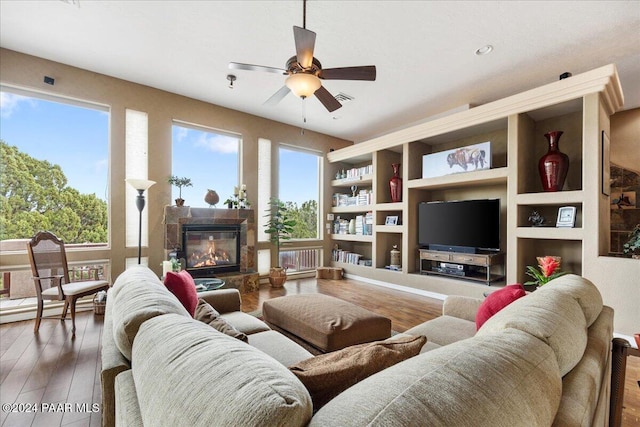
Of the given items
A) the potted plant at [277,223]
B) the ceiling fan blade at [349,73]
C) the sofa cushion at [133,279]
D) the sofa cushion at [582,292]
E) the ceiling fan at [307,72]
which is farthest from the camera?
the potted plant at [277,223]

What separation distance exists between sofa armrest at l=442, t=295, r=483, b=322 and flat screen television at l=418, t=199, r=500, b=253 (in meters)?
2.19

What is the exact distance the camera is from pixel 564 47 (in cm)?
299

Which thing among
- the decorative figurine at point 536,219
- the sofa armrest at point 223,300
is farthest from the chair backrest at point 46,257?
the decorative figurine at point 536,219

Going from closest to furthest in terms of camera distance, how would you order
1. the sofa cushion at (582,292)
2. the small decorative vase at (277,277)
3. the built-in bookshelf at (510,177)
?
1. the sofa cushion at (582,292)
2. the built-in bookshelf at (510,177)
3. the small decorative vase at (277,277)

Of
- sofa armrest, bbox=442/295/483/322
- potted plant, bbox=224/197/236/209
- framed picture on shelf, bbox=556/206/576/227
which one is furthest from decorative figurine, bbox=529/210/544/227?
potted plant, bbox=224/197/236/209

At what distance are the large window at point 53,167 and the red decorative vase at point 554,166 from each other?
223 inches

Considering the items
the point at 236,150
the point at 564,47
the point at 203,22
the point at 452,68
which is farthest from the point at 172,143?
the point at 564,47

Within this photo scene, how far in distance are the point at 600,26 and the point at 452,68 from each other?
4.20ft

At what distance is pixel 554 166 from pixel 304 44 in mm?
3299

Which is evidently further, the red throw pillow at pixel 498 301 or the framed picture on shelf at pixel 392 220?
the framed picture on shelf at pixel 392 220

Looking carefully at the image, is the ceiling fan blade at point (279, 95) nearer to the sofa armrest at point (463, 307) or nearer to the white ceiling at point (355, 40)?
the white ceiling at point (355, 40)

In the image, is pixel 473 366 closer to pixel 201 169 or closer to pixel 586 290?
pixel 586 290

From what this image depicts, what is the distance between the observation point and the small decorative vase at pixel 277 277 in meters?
5.00

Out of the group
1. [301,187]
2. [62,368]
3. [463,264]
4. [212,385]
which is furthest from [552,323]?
[301,187]
